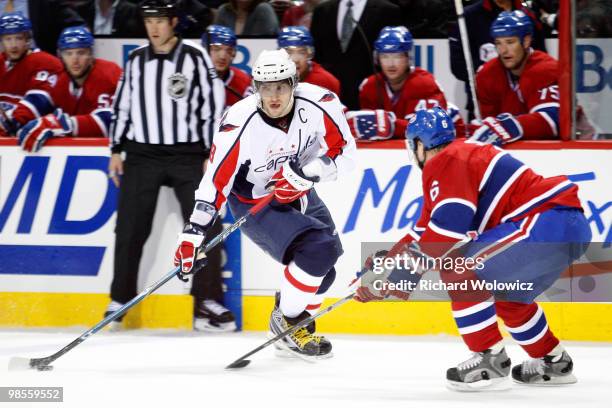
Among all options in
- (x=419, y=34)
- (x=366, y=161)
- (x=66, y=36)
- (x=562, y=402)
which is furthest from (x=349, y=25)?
(x=562, y=402)

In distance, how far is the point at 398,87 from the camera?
18.9 ft

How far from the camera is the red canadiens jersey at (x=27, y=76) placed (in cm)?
604

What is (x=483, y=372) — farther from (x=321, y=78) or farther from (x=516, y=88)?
(x=321, y=78)

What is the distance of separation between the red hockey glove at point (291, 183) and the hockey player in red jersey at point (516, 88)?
1034 mm

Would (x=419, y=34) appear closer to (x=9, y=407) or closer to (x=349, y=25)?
(x=349, y=25)

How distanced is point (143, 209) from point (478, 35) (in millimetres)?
1926

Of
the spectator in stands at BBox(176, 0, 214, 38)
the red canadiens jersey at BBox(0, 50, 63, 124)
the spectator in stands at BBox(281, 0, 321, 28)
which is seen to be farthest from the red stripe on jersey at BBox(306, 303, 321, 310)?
the spectator in stands at BBox(176, 0, 214, 38)

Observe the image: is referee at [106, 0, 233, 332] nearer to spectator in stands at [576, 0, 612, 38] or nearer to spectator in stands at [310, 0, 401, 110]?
spectator in stands at [310, 0, 401, 110]

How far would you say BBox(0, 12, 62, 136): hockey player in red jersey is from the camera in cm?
606

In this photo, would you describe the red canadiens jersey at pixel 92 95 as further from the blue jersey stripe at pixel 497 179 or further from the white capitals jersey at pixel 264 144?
the blue jersey stripe at pixel 497 179

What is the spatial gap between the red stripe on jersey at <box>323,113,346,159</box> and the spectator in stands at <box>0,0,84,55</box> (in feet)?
7.25

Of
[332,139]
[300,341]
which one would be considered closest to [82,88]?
[332,139]

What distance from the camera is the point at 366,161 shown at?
5516 millimetres

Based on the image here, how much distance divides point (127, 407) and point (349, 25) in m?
2.71
